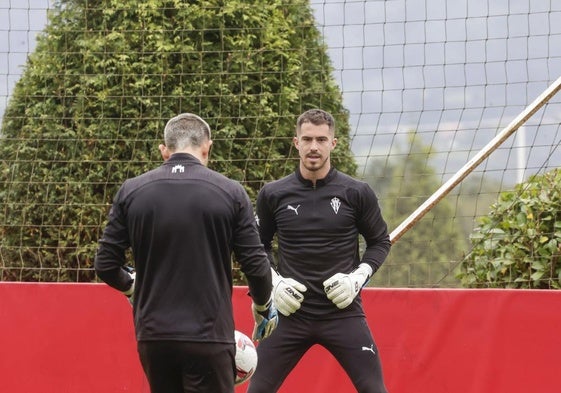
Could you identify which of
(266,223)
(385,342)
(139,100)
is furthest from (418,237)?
(266,223)

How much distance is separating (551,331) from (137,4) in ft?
13.0

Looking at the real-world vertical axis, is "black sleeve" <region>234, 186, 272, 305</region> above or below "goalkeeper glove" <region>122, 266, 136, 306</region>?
above

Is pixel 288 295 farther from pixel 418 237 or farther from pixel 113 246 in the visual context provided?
pixel 418 237

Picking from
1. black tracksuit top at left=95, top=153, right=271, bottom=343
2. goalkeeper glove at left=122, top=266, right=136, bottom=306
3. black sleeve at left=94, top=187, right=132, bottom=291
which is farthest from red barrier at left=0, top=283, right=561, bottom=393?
black tracksuit top at left=95, top=153, right=271, bottom=343

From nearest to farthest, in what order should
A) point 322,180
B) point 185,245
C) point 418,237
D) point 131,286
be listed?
point 185,245 < point 131,286 < point 322,180 < point 418,237

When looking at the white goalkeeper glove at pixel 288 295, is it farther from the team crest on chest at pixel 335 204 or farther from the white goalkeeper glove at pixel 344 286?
the team crest on chest at pixel 335 204

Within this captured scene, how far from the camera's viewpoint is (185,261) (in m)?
Result: 4.32

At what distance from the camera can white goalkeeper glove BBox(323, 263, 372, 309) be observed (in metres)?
5.58

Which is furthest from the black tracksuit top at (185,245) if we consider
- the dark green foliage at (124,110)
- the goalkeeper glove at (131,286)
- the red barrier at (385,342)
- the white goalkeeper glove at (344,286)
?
the dark green foliage at (124,110)

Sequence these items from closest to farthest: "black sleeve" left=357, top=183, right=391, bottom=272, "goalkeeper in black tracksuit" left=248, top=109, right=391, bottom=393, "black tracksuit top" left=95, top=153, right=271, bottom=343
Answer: "black tracksuit top" left=95, top=153, right=271, bottom=343, "goalkeeper in black tracksuit" left=248, top=109, right=391, bottom=393, "black sleeve" left=357, top=183, right=391, bottom=272

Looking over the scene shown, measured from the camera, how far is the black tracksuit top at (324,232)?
5785 millimetres

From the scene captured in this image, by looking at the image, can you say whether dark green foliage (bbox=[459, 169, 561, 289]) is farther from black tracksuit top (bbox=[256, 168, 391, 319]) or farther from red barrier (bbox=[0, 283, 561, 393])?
black tracksuit top (bbox=[256, 168, 391, 319])

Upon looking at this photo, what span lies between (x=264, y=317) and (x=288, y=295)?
0.73 m

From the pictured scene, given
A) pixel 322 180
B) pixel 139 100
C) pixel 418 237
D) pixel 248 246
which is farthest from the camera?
pixel 418 237
